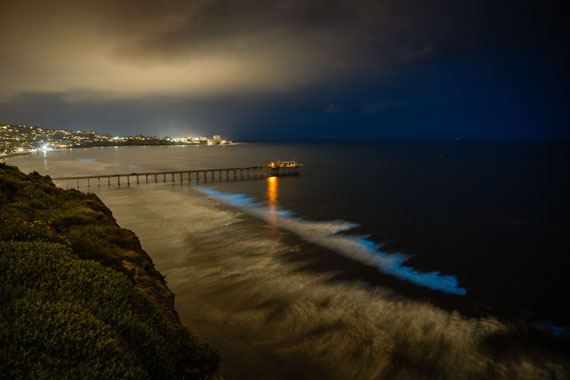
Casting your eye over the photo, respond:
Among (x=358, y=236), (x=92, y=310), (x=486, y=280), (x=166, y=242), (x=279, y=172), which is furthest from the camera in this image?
(x=279, y=172)

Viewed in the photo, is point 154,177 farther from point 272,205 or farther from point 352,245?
point 352,245

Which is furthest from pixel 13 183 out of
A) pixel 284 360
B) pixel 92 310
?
pixel 284 360

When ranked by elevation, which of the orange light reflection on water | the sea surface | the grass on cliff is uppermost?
the grass on cliff

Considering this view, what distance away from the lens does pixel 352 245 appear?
27.7m

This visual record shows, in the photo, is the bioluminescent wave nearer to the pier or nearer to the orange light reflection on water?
the orange light reflection on water

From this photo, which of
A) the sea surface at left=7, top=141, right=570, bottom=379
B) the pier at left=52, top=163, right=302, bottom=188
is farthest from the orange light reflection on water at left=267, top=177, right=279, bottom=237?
the pier at left=52, top=163, right=302, bottom=188

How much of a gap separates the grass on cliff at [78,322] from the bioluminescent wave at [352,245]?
17.2 metres

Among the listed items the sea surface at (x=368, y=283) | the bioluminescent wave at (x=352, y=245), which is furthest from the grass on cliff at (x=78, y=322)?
the bioluminescent wave at (x=352, y=245)

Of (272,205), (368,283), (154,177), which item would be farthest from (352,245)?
(154,177)

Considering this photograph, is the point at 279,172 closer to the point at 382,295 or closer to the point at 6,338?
the point at 382,295

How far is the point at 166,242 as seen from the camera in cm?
2775

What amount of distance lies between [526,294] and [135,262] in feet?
77.9

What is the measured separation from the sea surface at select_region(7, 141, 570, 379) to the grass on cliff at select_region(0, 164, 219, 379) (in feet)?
18.8

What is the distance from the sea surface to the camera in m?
13.5
